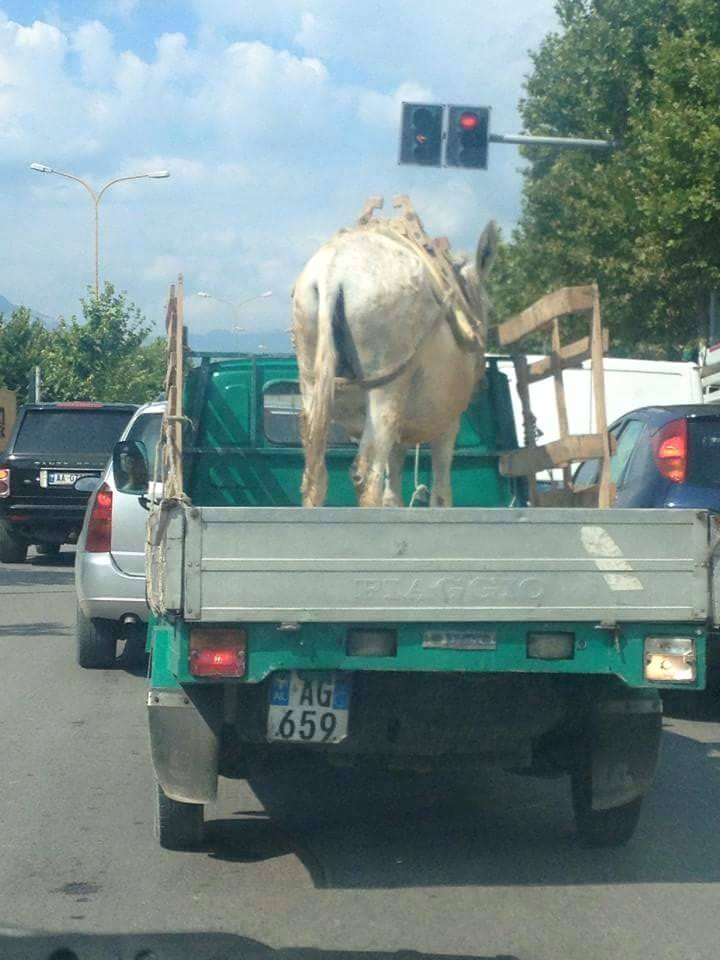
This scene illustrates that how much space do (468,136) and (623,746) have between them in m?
12.3

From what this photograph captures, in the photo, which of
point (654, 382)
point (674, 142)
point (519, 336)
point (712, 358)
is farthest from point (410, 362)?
point (674, 142)

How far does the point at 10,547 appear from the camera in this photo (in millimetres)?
19562

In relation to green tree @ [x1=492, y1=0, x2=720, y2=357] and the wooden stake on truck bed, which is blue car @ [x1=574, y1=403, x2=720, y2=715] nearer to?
the wooden stake on truck bed

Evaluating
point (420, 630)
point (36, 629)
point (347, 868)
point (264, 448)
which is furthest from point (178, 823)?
point (36, 629)

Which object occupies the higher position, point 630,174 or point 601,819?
point 630,174

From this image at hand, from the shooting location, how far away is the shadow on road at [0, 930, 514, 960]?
4945 millimetres

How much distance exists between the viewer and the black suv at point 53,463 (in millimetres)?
18297

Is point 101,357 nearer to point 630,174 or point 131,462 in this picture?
point 630,174

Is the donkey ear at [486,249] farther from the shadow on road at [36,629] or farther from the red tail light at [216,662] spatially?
the shadow on road at [36,629]

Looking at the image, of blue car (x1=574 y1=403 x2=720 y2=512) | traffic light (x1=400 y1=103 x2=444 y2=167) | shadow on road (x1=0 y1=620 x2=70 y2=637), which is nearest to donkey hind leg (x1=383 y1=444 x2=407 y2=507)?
blue car (x1=574 y1=403 x2=720 y2=512)

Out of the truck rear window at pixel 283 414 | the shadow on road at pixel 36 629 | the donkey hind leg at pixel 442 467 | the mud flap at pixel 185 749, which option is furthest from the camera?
the shadow on road at pixel 36 629

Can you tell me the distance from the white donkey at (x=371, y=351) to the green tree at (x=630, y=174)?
15.0m

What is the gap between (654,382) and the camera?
1593 centimetres

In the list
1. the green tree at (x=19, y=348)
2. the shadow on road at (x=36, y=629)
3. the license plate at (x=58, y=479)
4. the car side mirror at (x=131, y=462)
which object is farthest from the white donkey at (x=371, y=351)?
the green tree at (x=19, y=348)
